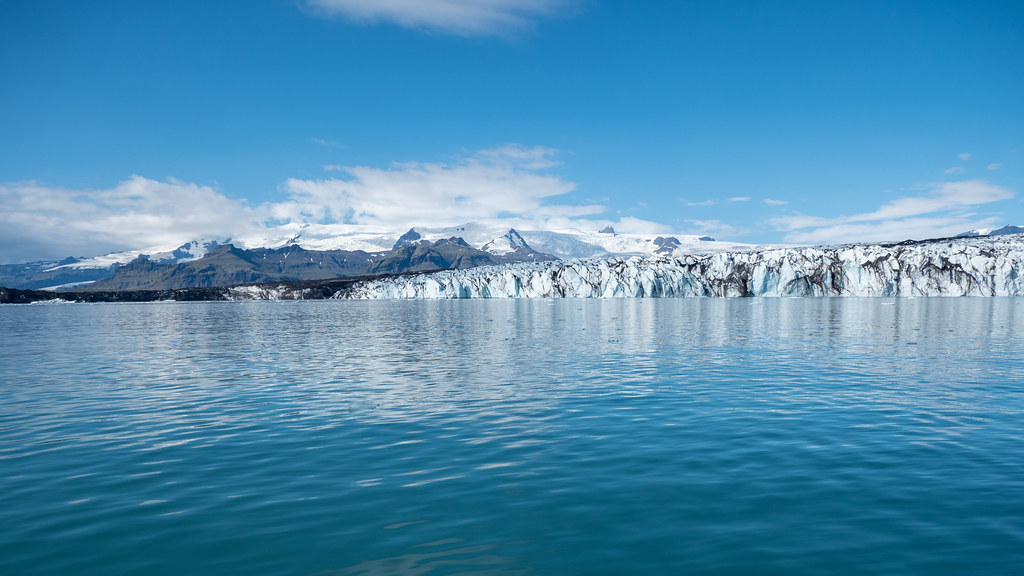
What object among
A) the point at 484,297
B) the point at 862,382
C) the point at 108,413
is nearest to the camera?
the point at 108,413

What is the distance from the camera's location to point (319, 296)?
7667 inches

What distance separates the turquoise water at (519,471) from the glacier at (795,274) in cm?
10351

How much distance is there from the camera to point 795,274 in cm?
11719

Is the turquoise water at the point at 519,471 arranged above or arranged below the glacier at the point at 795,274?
below

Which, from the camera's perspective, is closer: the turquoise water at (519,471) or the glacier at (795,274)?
the turquoise water at (519,471)

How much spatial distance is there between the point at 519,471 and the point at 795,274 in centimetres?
12014

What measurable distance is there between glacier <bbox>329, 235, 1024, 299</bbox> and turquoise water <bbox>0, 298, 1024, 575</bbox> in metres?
104

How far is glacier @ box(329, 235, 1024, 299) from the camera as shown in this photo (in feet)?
353

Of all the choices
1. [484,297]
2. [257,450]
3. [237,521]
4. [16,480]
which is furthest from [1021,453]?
[484,297]

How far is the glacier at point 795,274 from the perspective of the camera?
353 ft

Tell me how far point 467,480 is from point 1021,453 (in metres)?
9.94

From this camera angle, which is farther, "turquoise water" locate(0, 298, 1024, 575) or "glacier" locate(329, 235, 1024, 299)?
"glacier" locate(329, 235, 1024, 299)

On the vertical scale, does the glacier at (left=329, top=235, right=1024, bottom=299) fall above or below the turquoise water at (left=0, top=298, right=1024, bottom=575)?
above

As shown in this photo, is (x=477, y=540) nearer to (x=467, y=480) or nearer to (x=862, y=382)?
(x=467, y=480)
